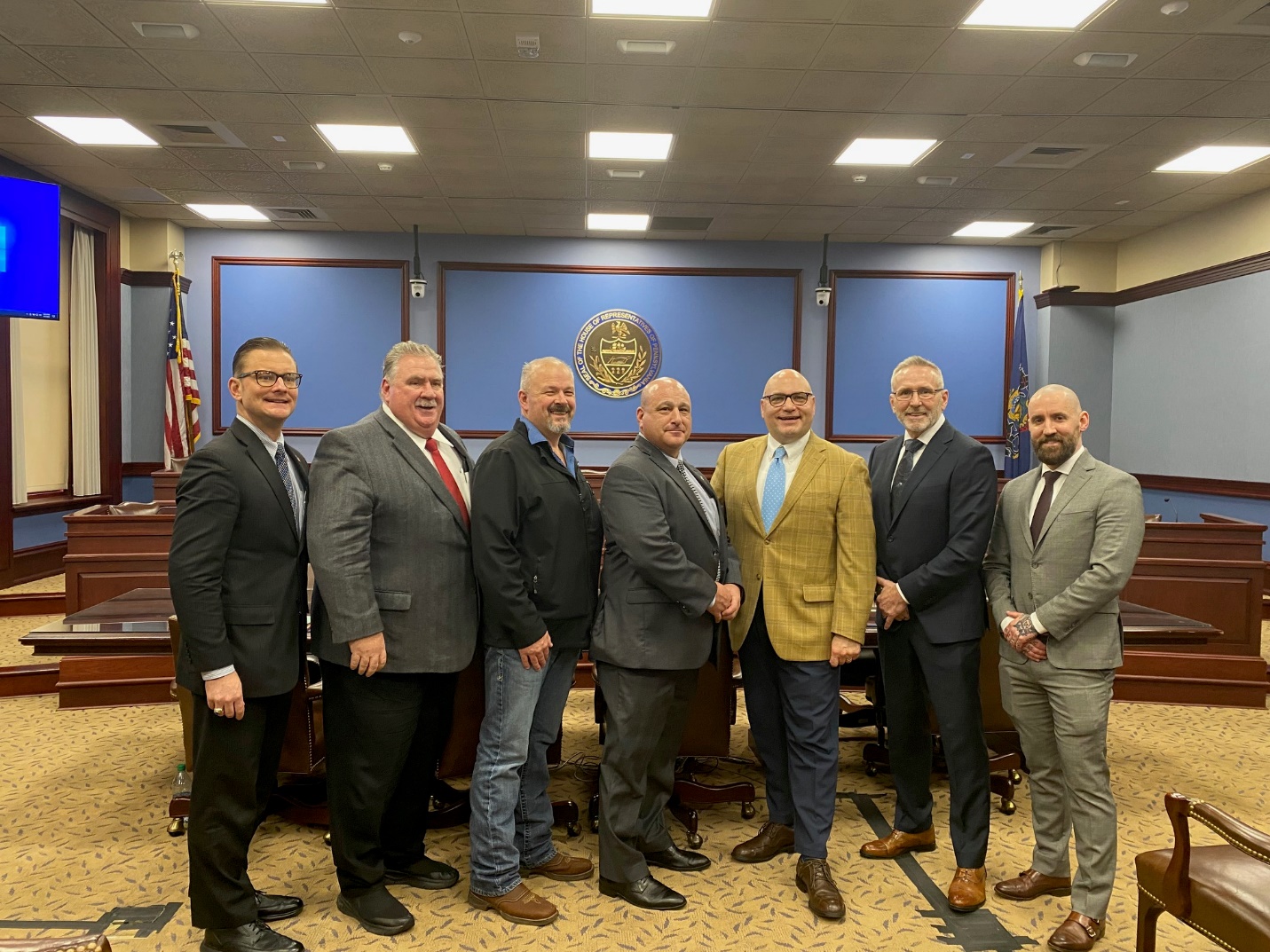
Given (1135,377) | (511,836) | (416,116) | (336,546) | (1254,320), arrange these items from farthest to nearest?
(1135,377)
(1254,320)
(416,116)
(511,836)
(336,546)

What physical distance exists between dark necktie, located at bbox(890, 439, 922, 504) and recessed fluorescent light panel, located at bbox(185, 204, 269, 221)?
772 cm

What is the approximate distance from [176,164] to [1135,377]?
31.8 ft

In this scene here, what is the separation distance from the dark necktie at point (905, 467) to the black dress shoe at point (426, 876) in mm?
1857

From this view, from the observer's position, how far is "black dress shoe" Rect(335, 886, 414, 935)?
2.41 metres

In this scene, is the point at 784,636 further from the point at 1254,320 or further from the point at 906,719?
the point at 1254,320

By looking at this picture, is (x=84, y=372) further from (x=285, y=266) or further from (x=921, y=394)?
(x=921, y=394)

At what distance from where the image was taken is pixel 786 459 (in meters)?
2.82

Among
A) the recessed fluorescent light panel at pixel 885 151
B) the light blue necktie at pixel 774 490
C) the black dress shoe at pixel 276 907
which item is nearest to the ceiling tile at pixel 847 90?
the recessed fluorescent light panel at pixel 885 151

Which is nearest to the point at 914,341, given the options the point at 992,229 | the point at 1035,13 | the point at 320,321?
the point at 992,229

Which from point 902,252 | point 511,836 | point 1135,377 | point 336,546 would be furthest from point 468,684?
point 1135,377

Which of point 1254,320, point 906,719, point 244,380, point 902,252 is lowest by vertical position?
point 906,719

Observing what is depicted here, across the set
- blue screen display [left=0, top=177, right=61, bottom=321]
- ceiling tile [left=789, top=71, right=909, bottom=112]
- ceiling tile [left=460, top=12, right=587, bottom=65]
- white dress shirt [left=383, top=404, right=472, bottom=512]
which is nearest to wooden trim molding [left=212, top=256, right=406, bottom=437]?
blue screen display [left=0, top=177, right=61, bottom=321]

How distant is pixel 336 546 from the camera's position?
2.28m

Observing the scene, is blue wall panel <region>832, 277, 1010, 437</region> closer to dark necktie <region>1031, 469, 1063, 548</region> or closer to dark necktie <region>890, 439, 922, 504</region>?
dark necktie <region>890, 439, 922, 504</region>
